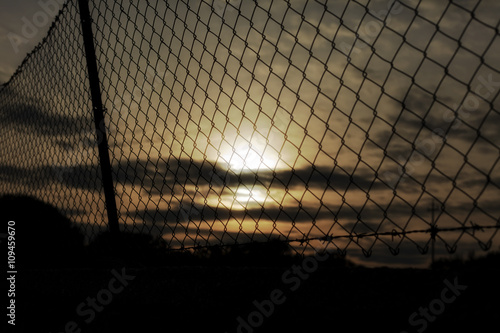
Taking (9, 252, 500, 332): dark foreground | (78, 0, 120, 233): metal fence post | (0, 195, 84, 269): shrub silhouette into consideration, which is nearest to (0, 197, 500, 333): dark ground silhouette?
(9, 252, 500, 332): dark foreground

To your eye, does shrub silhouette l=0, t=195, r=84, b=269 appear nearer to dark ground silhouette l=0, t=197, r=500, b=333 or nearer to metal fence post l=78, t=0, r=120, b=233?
metal fence post l=78, t=0, r=120, b=233

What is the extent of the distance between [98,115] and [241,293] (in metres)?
1.98

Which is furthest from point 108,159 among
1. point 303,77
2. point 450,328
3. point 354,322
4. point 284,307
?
point 450,328

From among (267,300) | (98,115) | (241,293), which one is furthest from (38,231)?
(267,300)

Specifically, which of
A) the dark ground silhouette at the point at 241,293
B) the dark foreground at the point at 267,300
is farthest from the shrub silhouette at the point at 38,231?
the dark foreground at the point at 267,300

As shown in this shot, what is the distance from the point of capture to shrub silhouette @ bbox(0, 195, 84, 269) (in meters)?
4.98

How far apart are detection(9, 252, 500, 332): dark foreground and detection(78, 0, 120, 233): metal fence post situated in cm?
60

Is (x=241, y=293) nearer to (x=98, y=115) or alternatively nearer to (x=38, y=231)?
(x=98, y=115)

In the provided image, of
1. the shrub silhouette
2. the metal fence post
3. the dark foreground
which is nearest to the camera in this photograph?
the dark foreground

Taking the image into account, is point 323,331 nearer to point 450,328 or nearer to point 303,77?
point 450,328

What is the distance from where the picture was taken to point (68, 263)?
4449mm

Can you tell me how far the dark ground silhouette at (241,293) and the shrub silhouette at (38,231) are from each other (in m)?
1.55

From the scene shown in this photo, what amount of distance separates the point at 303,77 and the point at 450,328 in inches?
46.6

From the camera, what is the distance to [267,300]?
2.15 metres
